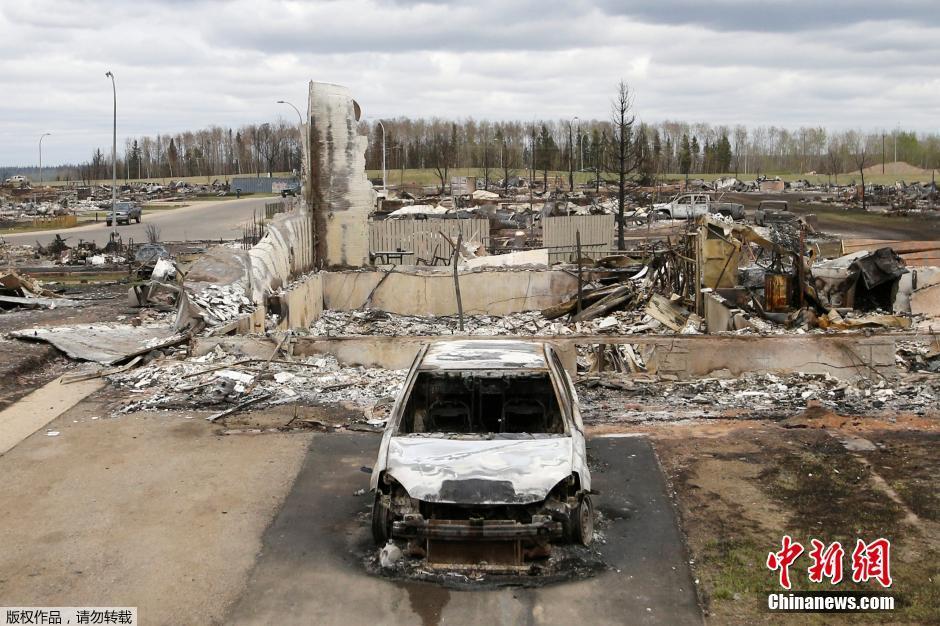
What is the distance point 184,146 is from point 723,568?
154 m

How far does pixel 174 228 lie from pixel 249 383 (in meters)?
40.4

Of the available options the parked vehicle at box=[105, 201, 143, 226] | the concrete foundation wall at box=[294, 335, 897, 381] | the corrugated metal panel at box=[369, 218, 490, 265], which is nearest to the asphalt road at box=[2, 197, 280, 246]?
the parked vehicle at box=[105, 201, 143, 226]

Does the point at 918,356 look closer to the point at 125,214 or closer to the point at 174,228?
the point at 174,228

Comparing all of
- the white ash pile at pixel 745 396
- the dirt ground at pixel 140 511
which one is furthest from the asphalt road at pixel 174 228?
the white ash pile at pixel 745 396

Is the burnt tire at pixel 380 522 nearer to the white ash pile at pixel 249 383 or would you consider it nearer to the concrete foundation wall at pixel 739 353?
the white ash pile at pixel 249 383

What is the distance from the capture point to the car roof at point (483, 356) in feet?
27.5

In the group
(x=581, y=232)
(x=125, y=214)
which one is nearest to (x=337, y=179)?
(x=581, y=232)

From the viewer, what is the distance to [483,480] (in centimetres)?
686

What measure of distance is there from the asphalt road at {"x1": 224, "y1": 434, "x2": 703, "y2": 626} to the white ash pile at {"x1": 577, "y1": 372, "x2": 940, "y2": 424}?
9.91ft

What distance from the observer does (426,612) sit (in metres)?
6.38

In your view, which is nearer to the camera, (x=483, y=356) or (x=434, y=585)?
(x=434, y=585)

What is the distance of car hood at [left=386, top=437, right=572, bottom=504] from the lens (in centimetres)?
676

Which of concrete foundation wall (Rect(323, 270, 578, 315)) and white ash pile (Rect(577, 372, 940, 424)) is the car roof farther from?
concrete foundation wall (Rect(323, 270, 578, 315))

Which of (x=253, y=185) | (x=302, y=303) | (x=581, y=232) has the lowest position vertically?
(x=302, y=303)
